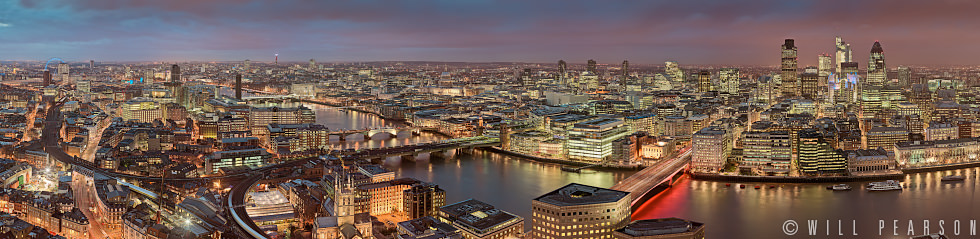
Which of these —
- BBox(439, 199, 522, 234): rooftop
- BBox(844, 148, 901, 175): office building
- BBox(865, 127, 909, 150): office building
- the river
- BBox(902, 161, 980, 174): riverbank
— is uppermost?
BBox(865, 127, 909, 150): office building

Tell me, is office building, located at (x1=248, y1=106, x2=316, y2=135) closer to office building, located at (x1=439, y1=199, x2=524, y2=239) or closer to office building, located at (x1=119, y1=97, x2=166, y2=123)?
office building, located at (x1=119, y1=97, x2=166, y2=123)

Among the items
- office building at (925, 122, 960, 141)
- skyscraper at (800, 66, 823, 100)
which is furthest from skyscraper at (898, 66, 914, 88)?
office building at (925, 122, 960, 141)

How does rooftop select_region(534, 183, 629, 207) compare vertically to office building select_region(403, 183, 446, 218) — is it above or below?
above

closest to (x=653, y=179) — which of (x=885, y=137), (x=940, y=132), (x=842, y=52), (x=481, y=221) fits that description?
(x=481, y=221)

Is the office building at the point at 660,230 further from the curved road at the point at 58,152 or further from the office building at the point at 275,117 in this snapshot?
the office building at the point at 275,117

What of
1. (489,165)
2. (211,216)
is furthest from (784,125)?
(211,216)

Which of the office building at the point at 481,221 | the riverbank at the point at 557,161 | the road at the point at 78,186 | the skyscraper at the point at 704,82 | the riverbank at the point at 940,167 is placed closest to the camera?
the office building at the point at 481,221

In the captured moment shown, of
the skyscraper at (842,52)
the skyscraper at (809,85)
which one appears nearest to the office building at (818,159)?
the skyscraper at (809,85)
